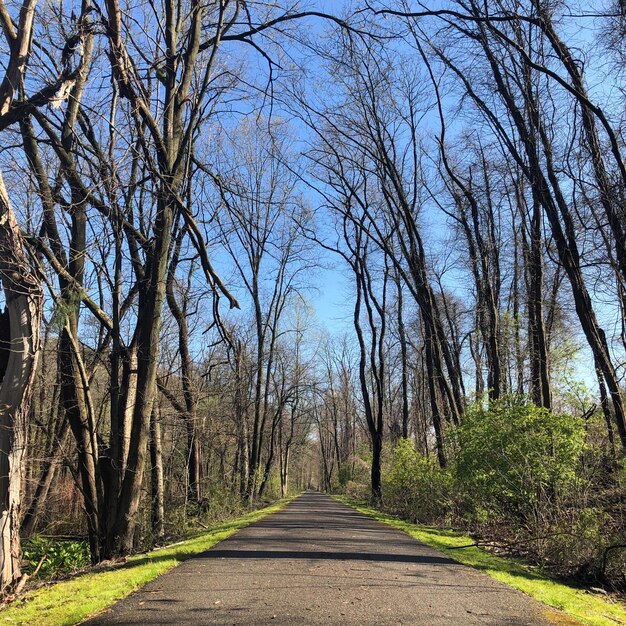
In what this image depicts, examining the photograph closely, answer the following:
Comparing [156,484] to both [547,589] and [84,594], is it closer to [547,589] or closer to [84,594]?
[84,594]

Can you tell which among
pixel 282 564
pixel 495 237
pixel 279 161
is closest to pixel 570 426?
pixel 282 564

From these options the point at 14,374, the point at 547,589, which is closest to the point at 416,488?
the point at 547,589

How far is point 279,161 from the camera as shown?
936 inches

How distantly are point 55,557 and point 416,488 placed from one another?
426 inches

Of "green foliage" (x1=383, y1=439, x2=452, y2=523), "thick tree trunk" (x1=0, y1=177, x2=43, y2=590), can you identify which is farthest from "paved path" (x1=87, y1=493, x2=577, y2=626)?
"green foliage" (x1=383, y1=439, x2=452, y2=523)

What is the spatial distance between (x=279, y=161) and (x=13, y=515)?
20153 millimetres

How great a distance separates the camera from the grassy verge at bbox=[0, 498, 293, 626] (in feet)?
14.7

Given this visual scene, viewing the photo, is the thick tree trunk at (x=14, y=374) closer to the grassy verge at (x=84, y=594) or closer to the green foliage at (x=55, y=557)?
the grassy verge at (x=84, y=594)

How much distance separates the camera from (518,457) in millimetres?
9500

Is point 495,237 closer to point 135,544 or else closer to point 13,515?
point 135,544

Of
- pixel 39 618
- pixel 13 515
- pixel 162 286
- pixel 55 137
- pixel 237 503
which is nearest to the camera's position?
pixel 39 618

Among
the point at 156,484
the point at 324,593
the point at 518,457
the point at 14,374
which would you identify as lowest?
the point at 324,593

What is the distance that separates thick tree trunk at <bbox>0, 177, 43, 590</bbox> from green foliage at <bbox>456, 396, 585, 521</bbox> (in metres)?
8.18

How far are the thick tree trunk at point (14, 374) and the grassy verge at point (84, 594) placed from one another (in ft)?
2.75
